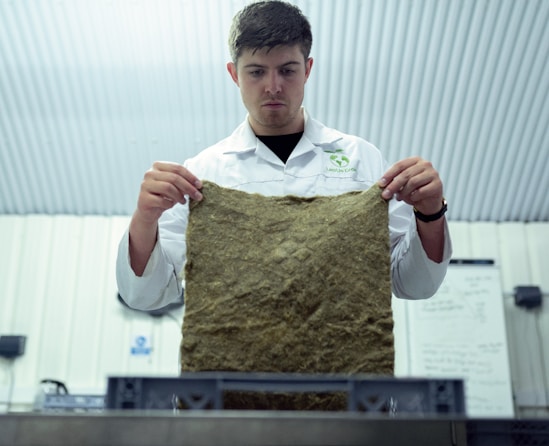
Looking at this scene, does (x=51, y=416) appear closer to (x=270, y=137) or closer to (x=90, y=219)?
(x=270, y=137)

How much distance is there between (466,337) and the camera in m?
3.56

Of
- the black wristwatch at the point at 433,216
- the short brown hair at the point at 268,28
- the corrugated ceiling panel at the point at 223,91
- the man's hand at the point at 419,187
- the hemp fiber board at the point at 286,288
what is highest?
the corrugated ceiling panel at the point at 223,91

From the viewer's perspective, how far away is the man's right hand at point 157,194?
1.12 metres

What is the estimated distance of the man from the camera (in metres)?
1.15

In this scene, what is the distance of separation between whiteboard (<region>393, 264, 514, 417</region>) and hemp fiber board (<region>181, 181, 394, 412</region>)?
255 cm

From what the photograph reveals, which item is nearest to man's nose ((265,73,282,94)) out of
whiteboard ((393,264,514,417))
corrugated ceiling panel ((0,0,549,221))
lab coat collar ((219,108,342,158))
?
lab coat collar ((219,108,342,158))

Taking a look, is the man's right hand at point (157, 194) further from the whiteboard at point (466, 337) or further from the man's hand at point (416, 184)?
the whiteboard at point (466, 337)

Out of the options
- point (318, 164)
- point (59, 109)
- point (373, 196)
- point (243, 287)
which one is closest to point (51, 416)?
point (243, 287)

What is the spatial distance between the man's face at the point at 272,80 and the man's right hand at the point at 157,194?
35 cm

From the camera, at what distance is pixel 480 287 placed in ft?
12.0

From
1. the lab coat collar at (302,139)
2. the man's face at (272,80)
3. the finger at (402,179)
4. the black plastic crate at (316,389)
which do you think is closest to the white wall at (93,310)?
the lab coat collar at (302,139)

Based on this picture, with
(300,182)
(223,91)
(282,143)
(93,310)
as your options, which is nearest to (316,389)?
(300,182)

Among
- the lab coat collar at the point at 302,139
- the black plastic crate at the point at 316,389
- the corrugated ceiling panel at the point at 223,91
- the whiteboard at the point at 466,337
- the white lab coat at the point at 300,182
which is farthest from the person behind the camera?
the whiteboard at the point at 466,337

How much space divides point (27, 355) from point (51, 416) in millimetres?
3279
